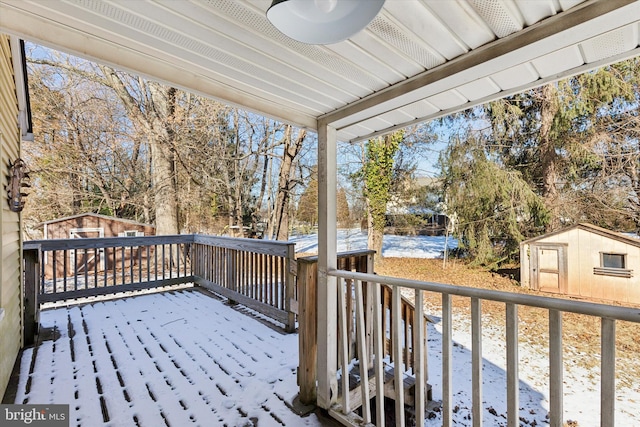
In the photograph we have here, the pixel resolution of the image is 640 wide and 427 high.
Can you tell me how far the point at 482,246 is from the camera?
944 centimetres

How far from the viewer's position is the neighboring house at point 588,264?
6289mm

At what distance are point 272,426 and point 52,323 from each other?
3.58 meters

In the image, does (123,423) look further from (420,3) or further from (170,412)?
(420,3)

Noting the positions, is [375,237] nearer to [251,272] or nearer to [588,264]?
[588,264]

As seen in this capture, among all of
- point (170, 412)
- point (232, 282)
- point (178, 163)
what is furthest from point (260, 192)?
point (170, 412)

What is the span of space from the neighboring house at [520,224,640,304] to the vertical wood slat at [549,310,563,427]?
23.7ft

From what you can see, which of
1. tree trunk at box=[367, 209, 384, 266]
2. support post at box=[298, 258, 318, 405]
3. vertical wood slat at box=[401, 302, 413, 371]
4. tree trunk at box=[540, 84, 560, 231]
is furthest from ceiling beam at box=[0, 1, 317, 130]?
tree trunk at box=[367, 209, 384, 266]

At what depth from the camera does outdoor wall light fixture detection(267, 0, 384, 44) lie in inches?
36.1

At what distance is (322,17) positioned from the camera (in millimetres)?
969

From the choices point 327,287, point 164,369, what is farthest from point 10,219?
point 327,287

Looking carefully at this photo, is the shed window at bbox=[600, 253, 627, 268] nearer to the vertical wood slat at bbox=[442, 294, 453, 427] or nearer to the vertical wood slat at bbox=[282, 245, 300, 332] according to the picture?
the vertical wood slat at bbox=[282, 245, 300, 332]

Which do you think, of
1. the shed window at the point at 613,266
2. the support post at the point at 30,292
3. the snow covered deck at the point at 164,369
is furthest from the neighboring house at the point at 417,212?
the support post at the point at 30,292

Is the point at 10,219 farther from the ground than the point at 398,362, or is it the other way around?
the point at 10,219

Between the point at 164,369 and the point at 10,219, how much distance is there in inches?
73.4
